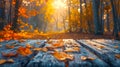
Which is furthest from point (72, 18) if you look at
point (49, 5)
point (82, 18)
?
point (49, 5)

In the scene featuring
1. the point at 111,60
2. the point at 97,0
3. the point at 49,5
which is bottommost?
the point at 111,60

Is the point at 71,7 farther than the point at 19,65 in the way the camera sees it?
Yes

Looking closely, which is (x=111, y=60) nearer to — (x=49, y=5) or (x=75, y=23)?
(x=75, y=23)

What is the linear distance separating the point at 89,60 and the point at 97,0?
17642 mm

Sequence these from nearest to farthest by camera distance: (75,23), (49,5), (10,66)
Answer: (10,66) < (75,23) < (49,5)

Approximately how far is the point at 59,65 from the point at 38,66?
0.53ft

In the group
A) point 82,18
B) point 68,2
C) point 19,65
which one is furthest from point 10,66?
point 68,2

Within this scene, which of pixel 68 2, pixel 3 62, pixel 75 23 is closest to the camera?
pixel 3 62

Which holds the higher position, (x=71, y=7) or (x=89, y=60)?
(x=71, y=7)

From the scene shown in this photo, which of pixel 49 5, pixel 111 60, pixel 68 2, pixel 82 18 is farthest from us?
pixel 49 5

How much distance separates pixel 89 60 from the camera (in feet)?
6.27

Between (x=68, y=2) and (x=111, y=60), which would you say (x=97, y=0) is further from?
(x=68, y=2)

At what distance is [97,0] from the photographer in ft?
62.4

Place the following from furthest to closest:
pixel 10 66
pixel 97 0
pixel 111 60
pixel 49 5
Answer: pixel 49 5
pixel 97 0
pixel 111 60
pixel 10 66
